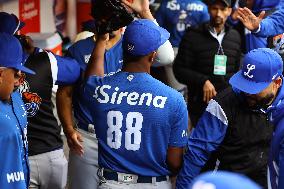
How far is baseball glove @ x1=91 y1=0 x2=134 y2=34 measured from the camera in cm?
409

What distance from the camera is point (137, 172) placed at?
3775 mm

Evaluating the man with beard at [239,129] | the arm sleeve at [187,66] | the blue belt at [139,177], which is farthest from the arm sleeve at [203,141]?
the arm sleeve at [187,66]

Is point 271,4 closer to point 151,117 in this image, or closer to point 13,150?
point 151,117

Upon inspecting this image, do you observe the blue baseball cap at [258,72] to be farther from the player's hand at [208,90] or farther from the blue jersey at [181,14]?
the blue jersey at [181,14]

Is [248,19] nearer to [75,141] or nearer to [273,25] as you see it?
[273,25]

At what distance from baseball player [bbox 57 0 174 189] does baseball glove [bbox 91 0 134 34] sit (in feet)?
1.17

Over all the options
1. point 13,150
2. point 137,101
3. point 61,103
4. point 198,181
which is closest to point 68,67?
point 61,103

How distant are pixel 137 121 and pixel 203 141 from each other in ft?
1.30

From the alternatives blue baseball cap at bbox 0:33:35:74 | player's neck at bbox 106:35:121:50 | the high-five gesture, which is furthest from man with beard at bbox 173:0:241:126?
blue baseball cap at bbox 0:33:35:74

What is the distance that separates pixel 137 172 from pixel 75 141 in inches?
35.6

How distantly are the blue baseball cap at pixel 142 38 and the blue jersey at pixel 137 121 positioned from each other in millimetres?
139

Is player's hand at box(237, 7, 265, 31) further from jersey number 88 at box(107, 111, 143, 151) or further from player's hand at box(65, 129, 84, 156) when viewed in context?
jersey number 88 at box(107, 111, 143, 151)

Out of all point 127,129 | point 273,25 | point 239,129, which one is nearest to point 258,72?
point 239,129

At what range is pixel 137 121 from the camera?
367cm
